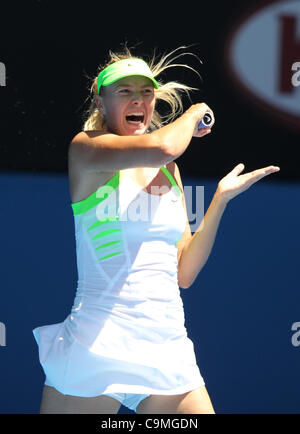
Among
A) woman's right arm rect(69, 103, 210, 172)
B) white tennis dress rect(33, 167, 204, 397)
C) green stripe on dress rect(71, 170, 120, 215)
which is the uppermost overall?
woman's right arm rect(69, 103, 210, 172)

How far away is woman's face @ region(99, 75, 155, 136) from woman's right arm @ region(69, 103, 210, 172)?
125 millimetres

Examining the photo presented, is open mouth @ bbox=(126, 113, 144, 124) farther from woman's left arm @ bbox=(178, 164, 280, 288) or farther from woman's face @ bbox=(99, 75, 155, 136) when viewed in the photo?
woman's left arm @ bbox=(178, 164, 280, 288)

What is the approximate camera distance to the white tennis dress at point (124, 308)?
7.41 ft

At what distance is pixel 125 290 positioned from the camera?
2295 mm

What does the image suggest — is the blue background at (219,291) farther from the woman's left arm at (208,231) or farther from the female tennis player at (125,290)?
the female tennis player at (125,290)

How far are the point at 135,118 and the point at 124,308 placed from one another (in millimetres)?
626

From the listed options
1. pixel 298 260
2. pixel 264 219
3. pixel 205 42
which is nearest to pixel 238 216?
pixel 264 219

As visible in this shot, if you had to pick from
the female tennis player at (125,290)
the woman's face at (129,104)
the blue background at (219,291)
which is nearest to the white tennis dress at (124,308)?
the female tennis player at (125,290)

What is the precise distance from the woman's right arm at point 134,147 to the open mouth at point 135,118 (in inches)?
6.2

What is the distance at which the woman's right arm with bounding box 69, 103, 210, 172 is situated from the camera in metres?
2.23

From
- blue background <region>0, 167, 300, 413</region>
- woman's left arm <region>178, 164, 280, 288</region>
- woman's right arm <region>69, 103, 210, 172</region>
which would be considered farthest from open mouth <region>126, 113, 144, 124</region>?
→ blue background <region>0, 167, 300, 413</region>

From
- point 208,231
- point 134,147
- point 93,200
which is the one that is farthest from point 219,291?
point 134,147

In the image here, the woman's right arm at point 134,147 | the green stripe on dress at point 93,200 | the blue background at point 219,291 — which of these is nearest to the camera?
the woman's right arm at point 134,147
